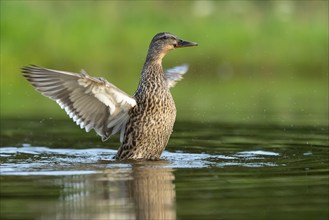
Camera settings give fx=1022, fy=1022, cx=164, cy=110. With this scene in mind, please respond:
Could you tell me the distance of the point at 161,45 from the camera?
10547 millimetres

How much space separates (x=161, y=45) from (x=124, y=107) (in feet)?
2.92

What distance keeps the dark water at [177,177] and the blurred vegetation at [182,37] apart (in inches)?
298

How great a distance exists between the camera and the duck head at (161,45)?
34.4 feet

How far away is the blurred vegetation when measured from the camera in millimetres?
21156

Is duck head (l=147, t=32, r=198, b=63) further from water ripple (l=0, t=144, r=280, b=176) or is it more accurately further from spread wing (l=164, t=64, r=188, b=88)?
water ripple (l=0, t=144, r=280, b=176)

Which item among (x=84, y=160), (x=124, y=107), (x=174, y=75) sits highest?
(x=174, y=75)

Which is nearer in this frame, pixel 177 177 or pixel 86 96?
pixel 177 177

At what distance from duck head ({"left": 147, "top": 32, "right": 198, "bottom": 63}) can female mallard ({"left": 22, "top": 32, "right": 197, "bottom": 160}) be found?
157 mm

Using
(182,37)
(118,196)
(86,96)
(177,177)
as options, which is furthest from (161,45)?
(182,37)

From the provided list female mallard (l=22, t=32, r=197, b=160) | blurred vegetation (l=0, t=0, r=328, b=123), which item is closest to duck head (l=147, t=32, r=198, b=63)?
female mallard (l=22, t=32, r=197, b=160)

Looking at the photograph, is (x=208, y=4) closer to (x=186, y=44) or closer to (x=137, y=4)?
(x=137, y=4)

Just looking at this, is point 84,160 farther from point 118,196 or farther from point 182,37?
point 182,37

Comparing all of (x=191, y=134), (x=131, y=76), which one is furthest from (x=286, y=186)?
(x=131, y=76)

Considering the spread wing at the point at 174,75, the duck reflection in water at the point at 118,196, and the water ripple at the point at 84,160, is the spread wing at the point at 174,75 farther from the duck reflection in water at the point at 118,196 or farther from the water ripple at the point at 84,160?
the duck reflection in water at the point at 118,196
